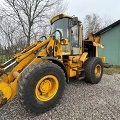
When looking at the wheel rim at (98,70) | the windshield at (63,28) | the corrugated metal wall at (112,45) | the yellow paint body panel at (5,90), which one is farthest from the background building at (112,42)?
the yellow paint body panel at (5,90)

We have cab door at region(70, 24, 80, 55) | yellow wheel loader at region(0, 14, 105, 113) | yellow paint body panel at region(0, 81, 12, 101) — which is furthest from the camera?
cab door at region(70, 24, 80, 55)

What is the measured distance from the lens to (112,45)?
14391 mm

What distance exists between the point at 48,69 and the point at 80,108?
4.21 ft

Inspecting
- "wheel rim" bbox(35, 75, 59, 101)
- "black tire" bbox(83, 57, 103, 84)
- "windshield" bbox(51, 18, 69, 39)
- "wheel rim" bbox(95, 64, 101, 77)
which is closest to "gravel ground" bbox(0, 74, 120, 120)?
"wheel rim" bbox(35, 75, 59, 101)

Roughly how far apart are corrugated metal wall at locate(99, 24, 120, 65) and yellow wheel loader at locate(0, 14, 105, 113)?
7.68 metres

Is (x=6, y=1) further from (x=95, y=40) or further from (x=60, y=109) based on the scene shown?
(x=60, y=109)

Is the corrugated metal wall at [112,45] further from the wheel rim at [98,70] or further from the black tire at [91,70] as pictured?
the black tire at [91,70]

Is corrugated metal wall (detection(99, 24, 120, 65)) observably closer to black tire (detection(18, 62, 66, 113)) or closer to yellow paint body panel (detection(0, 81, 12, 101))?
black tire (detection(18, 62, 66, 113))

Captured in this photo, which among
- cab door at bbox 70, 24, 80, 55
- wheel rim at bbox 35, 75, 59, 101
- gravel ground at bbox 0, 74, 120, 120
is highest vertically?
cab door at bbox 70, 24, 80, 55

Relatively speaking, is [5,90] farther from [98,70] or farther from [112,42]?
[112,42]

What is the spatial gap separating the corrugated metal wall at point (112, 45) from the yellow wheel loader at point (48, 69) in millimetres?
7683

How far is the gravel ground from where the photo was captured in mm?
3896

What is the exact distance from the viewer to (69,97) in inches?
198

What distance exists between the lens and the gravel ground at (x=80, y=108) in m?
3.90
